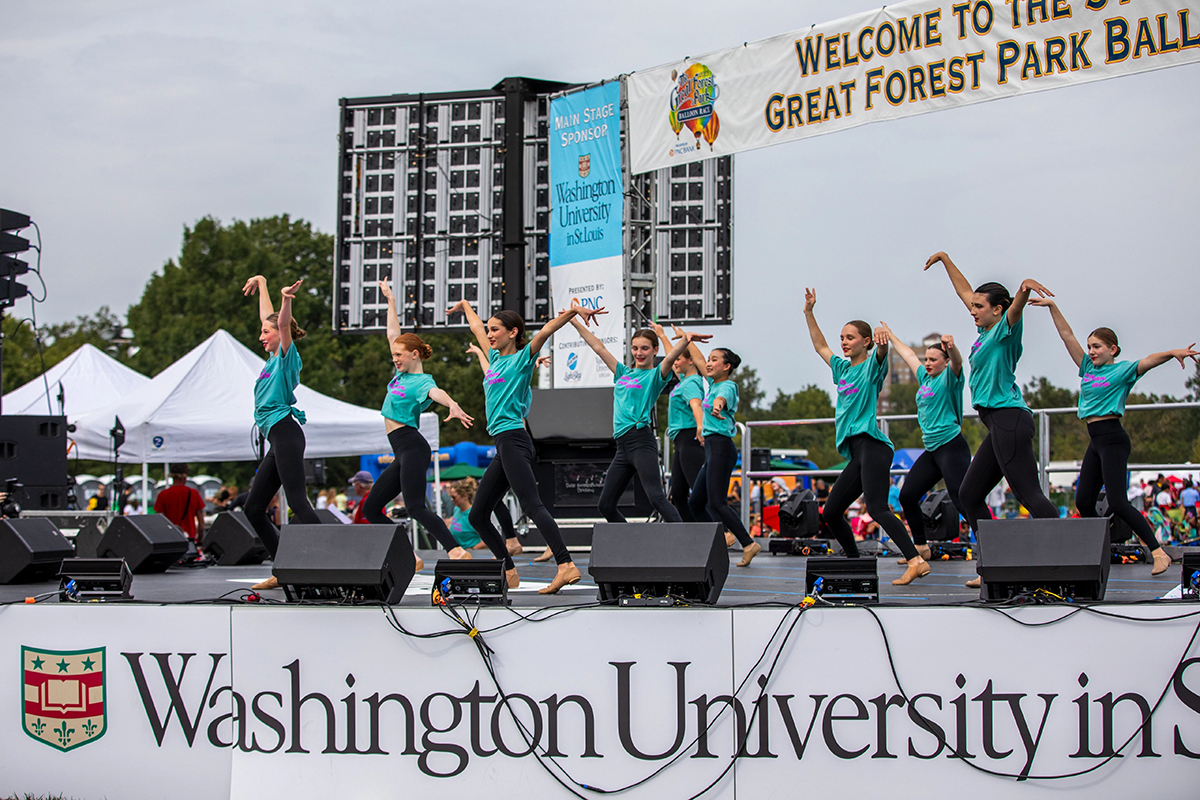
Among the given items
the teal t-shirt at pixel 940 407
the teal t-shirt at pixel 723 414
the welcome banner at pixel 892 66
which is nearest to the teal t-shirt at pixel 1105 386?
the teal t-shirt at pixel 940 407

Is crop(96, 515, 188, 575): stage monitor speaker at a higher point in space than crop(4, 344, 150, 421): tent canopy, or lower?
lower

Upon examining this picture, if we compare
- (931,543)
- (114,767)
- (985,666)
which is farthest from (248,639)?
(931,543)

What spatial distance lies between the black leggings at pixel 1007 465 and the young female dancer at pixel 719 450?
2.09 m

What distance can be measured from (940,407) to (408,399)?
12.2 feet

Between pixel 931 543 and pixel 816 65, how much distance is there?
14.8ft

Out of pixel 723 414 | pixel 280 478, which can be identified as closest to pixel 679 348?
pixel 723 414

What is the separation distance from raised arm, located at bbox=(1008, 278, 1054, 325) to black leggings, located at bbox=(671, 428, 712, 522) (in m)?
3.06

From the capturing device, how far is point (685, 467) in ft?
27.6

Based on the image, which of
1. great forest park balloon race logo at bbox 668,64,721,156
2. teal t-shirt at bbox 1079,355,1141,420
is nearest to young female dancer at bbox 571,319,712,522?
teal t-shirt at bbox 1079,355,1141,420

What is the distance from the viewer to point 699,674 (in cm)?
403

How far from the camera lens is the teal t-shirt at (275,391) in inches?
256

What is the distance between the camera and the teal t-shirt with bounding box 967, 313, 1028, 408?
19.9 feet

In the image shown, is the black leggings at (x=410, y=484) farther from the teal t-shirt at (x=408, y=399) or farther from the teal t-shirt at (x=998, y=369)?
the teal t-shirt at (x=998, y=369)

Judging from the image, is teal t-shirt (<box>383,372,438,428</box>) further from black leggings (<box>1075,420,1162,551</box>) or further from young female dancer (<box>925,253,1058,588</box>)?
black leggings (<box>1075,420,1162,551</box>)
